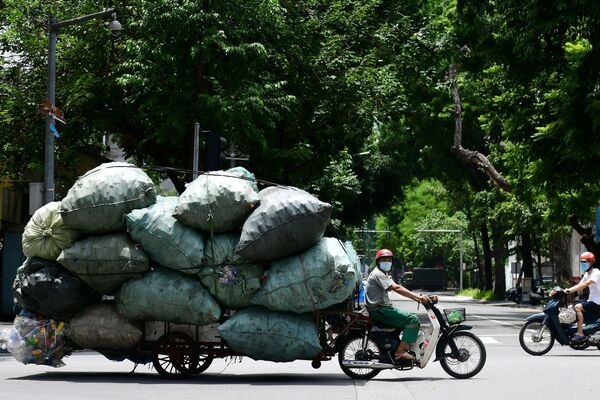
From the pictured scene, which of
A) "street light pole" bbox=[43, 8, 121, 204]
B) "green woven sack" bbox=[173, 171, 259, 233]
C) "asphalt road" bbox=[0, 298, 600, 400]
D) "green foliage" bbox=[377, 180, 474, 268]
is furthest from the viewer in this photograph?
"green foliage" bbox=[377, 180, 474, 268]

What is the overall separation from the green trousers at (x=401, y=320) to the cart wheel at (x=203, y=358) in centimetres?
210

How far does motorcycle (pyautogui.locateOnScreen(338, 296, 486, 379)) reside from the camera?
1459 cm

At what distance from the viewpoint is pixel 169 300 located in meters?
14.2

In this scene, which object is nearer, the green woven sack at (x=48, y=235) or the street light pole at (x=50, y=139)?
the green woven sack at (x=48, y=235)

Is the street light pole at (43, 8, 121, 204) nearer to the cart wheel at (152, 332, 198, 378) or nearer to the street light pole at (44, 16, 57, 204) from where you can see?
the street light pole at (44, 16, 57, 204)

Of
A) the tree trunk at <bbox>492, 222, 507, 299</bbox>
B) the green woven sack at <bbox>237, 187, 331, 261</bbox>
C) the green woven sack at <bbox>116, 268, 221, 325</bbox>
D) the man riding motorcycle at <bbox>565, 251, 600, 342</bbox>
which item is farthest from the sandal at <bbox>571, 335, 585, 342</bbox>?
the tree trunk at <bbox>492, 222, 507, 299</bbox>

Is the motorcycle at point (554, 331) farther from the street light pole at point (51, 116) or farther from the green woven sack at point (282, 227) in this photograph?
the street light pole at point (51, 116)

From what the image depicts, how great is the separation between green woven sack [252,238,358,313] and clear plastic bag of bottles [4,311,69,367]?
2533 mm

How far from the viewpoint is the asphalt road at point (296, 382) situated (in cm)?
1274

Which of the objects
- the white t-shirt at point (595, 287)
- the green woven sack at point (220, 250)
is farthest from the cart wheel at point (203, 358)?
the white t-shirt at point (595, 287)

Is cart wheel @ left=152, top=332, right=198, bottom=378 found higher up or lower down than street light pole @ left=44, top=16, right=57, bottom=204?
lower down

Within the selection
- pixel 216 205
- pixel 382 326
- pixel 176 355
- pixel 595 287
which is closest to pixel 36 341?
pixel 176 355

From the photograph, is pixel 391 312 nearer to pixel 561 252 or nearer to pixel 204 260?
pixel 204 260

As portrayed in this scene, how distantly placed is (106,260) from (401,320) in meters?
3.69
